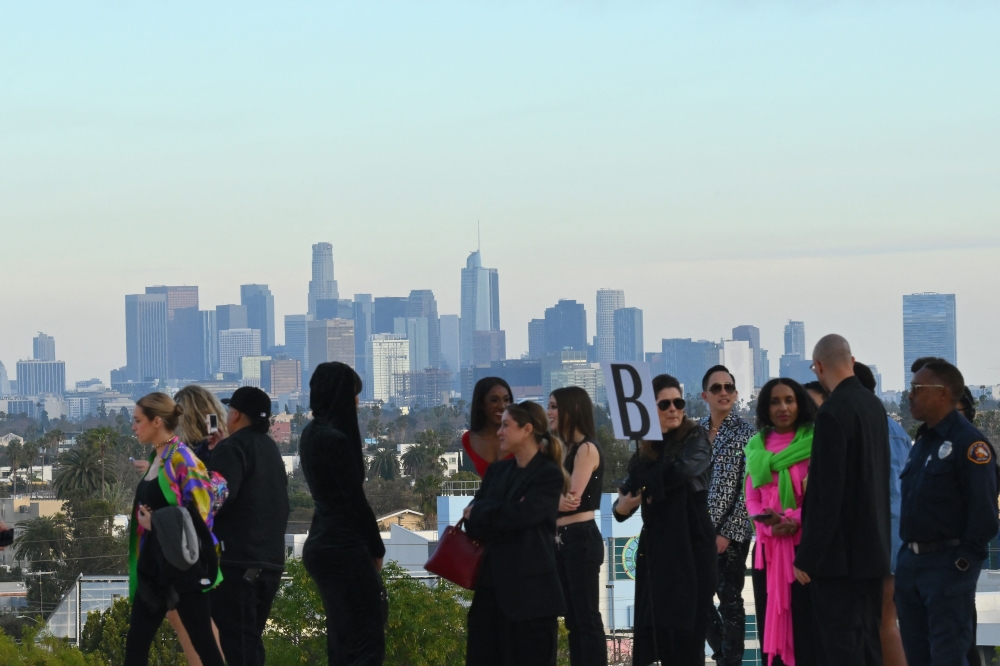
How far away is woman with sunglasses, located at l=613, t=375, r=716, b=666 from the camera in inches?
274

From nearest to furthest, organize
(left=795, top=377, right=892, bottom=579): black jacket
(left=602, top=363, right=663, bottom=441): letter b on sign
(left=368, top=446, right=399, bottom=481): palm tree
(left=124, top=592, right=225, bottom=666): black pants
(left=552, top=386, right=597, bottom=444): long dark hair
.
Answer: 1. (left=795, top=377, right=892, bottom=579): black jacket
2. (left=124, top=592, right=225, bottom=666): black pants
3. (left=602, top=363, right=663, bottom=441): letter b on sign
4. (left=552, top=386, right=597, bottom=444): long dark hair
5. (left=368, top=446, right=399, bottom=481): palm tree

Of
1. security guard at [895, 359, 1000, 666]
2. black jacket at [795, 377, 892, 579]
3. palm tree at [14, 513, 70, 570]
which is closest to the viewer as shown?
black jacket at [795, 377, 892, 579]

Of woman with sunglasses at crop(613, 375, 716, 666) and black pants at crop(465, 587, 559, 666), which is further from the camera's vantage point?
woman with sunglasses at crop(613, 375, 716, 666)

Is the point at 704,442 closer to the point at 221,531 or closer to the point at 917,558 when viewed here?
the point at 917,558

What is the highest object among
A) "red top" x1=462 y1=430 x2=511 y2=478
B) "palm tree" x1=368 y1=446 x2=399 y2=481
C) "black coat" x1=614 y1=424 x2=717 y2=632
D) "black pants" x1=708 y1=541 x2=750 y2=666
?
"red top" x1=462 y1=430 x2=511 y2=478

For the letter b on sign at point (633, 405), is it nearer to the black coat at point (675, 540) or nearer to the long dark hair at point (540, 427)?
the black coat at point (675, 540)

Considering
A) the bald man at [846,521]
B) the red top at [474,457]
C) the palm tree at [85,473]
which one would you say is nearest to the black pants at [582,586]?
the red top at [474,457]

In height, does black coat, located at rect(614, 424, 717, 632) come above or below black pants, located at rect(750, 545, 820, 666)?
above

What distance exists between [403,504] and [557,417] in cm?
7684

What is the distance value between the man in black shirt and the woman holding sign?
145 cm

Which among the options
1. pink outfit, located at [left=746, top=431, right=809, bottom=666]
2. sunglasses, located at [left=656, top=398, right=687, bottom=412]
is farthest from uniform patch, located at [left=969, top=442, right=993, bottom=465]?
sunglasses, located at [left=656, top=398, right=687, bottom=412]

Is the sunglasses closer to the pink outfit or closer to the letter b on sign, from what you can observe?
the letter b on sign

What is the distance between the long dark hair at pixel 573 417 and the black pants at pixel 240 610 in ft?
5.36

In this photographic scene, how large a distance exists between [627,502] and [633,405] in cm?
56
